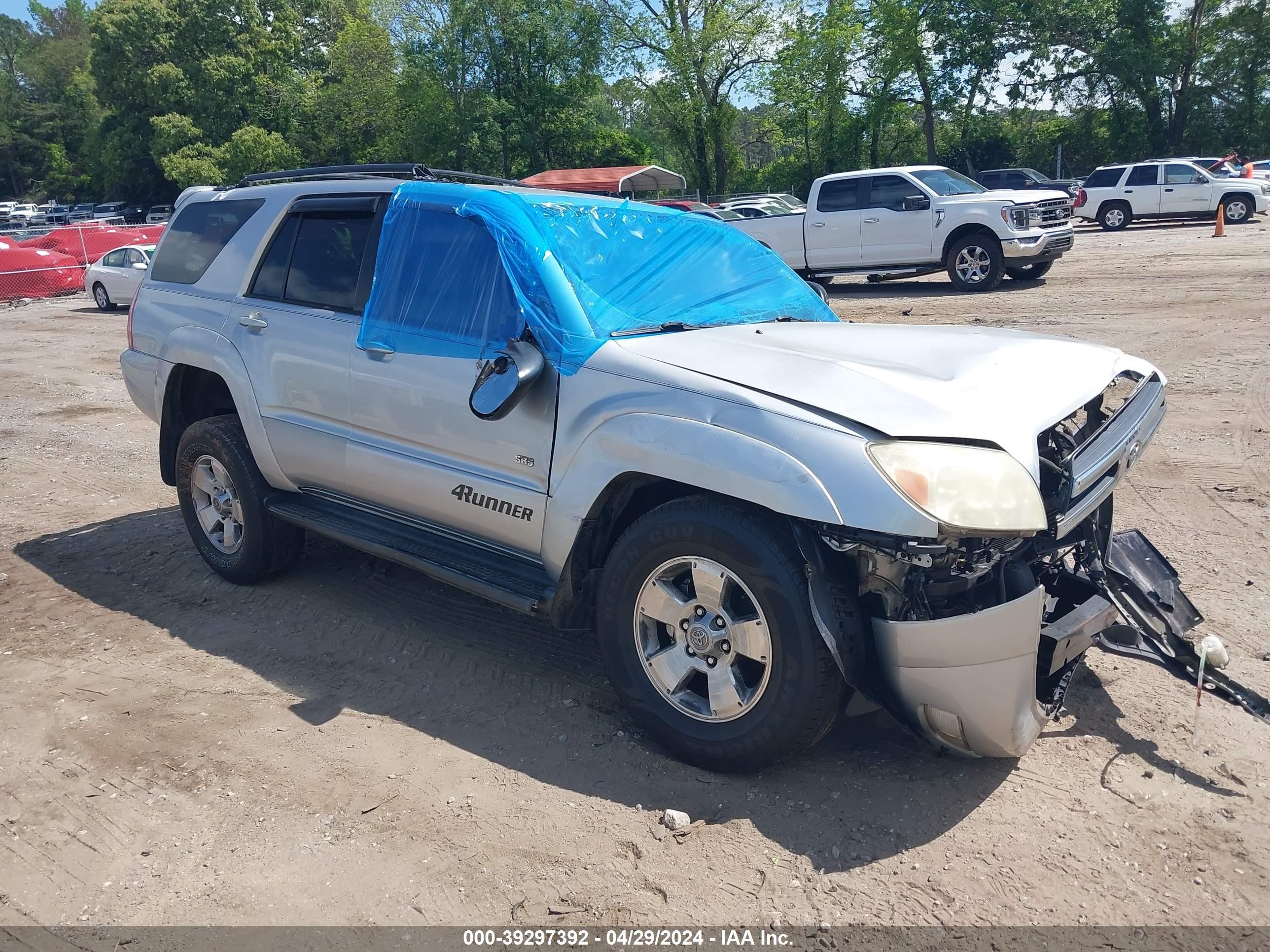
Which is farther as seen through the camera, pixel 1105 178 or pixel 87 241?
pixel 1105 178

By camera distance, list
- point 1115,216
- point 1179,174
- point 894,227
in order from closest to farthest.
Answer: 1. point 894,227
2. point 1179,174
3. point 1115,216

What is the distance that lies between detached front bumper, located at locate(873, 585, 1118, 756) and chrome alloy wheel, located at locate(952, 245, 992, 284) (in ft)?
45.2

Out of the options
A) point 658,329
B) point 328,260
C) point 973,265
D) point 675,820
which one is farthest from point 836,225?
point 675,820

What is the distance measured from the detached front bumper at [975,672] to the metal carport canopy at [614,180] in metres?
28.3

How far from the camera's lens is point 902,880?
2.93m

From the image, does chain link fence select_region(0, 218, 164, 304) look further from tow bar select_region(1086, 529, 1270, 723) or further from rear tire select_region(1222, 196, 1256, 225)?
rear tire select_region(1222, 196, 1256, 225)

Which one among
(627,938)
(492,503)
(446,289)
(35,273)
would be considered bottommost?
(627,938)

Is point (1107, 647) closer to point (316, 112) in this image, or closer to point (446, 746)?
point (446, 746)

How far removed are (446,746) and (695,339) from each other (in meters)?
1.81

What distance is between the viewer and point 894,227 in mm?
16531

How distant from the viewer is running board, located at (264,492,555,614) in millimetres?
3799

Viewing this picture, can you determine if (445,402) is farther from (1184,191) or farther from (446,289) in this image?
(1184,191)

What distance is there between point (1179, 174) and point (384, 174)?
2647 cm

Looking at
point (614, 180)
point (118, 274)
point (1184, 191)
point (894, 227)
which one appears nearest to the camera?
point (894, 227)
